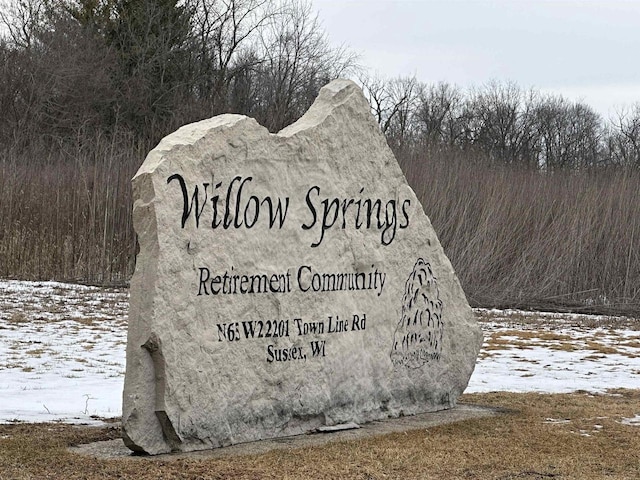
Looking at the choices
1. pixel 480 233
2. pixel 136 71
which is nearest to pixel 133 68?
pixel 136 71

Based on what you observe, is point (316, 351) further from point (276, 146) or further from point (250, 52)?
point (250, 52)

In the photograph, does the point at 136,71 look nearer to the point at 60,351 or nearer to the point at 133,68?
the point at 133,68

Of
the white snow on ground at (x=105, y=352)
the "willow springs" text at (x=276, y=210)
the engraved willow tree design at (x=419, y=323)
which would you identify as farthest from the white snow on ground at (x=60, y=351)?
the engraved willow tree design at (x=419, y=323)

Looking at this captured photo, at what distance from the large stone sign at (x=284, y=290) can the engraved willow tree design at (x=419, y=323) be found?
0.01 metres

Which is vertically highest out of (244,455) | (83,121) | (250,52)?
(250,52)

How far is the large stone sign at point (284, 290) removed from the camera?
17.9 feet

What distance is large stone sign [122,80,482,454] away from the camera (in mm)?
5449

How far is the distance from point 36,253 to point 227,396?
9874 millimetres

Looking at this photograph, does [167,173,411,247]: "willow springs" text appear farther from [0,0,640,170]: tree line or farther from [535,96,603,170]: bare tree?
[535,96,603,170]: bare tree

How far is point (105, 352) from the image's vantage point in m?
9.18

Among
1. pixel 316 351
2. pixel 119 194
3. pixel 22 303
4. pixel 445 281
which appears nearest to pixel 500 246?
pixel 119 194

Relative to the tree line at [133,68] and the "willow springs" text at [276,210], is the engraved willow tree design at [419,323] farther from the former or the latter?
the tree line at [133,68]

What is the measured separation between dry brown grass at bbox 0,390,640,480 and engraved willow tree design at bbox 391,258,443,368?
58cm

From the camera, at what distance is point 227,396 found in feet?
18.7
